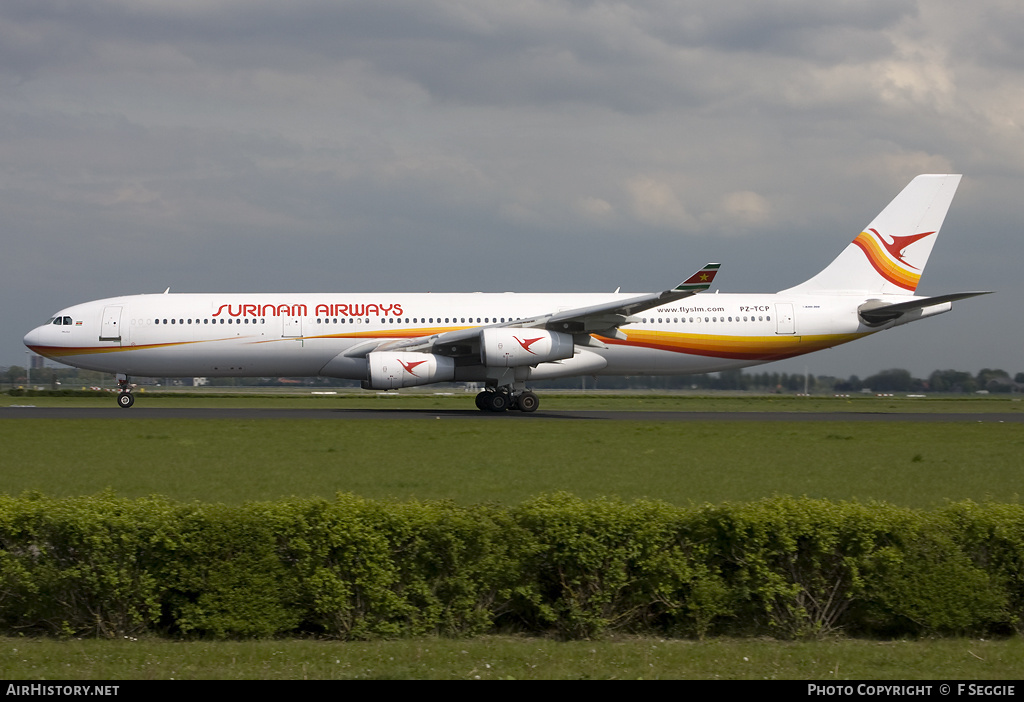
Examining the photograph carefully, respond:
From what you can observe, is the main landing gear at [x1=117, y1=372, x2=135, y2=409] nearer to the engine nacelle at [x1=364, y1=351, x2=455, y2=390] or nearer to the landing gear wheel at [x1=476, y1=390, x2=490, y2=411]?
the engine nacelle at [x1=364, y1=351, x2=455, y2=390]

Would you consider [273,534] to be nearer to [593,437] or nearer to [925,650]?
[925,650]

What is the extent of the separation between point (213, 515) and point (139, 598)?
83 centimetres

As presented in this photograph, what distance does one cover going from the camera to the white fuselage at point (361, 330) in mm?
31297

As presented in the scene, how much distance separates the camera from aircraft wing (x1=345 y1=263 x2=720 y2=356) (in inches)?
1115

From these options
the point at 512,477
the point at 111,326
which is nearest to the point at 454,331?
the point at 111,326

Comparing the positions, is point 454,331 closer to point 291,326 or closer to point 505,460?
point 291,326

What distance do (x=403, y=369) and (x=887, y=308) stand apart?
16702mm

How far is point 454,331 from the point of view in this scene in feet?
103

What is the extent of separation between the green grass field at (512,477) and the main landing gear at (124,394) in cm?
832

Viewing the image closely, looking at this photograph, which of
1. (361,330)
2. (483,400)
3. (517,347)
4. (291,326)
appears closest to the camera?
(517,347)

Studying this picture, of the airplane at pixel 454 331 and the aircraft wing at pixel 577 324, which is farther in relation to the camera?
the airplane at pixel 454 331

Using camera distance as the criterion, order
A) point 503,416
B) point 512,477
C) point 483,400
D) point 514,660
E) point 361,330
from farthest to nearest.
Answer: point 361,330
point 483,400
point 503,416
point 512,477
point 514,660

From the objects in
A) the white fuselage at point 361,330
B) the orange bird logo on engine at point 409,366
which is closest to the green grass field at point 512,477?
the orange bird logo on engine at point 409,366

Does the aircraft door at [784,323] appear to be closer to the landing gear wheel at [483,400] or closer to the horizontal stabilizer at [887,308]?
the horizontal stabilizer at [887,308]
